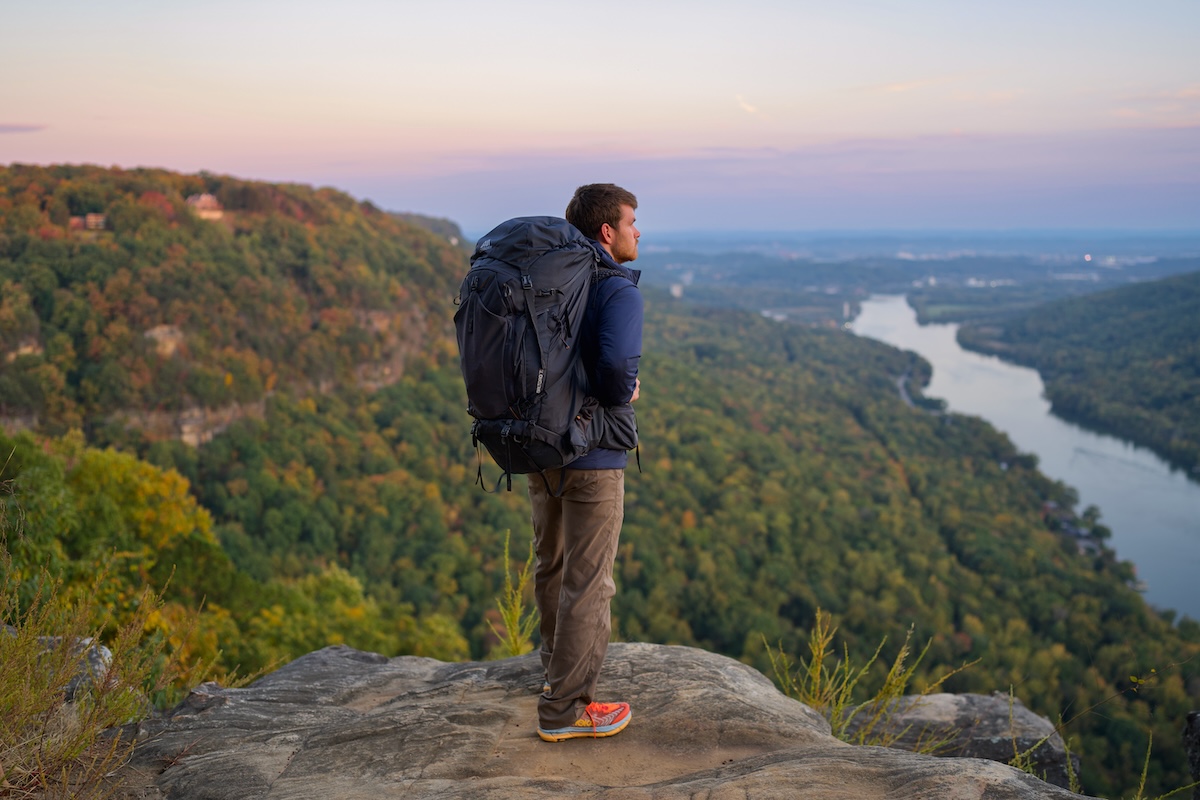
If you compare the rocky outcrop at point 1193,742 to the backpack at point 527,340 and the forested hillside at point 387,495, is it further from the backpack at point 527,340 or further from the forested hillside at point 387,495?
the forested hillside at point 387,495

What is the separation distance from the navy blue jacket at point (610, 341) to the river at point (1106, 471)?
116 feet

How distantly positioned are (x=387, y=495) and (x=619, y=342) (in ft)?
85.1

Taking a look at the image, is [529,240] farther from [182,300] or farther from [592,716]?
[182,300]

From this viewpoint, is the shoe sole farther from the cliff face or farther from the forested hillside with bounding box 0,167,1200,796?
the forested hillside with bounding box 0,167,1200,796

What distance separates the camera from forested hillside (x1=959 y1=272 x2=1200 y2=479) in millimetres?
52156

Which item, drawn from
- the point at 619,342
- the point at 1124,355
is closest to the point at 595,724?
the point at 619,342

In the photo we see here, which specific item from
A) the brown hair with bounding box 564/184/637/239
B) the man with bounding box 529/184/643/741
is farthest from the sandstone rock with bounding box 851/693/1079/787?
the brown hair with bounding box 564/184/637/239

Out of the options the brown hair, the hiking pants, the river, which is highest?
the brown hair

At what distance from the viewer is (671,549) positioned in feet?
86.5

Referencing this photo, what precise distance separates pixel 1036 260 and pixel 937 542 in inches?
5535

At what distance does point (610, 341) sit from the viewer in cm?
256

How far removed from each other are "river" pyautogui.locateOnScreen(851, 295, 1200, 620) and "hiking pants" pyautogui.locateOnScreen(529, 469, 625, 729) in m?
35.0

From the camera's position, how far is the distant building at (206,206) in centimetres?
3691

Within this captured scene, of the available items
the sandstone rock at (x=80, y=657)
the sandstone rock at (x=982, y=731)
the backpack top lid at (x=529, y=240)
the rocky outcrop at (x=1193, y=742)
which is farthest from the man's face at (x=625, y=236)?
the rocky outcrop at (x=1193, y=742)
